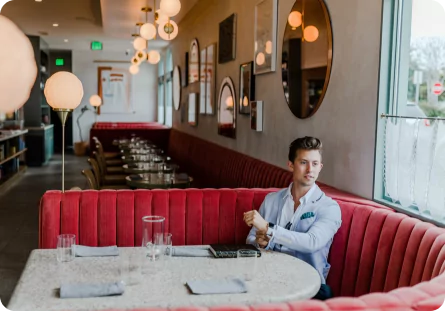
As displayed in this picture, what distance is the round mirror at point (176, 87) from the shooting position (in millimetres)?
12170

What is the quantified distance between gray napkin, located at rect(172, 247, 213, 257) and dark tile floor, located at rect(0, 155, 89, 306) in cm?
204

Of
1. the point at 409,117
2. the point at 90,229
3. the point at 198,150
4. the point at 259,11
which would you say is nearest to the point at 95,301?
the point at 90,229

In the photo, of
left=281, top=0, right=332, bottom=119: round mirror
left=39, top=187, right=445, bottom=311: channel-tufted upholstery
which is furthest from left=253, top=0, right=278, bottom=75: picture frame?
left=39, top=187, right=445, bottom=311: channel-tufted upholstery

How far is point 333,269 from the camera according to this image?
3158 millimetres

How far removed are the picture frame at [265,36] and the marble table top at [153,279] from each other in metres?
3.18

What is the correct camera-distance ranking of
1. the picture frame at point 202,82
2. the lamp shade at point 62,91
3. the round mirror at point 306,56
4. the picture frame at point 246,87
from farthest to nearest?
the picture frame at point 202,82
the picture frame at point 246,87
the round mirror at point 306,56
the lamp shade at point 62,91

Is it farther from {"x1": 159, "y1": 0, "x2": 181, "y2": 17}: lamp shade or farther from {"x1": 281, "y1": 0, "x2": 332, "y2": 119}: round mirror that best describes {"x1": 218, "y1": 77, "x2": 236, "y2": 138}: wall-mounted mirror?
{"x1": 159, "y1": 0, "x2": 181, "y2": 17}: lamp shade

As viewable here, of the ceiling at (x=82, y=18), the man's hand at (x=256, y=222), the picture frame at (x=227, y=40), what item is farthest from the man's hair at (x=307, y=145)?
the ceiling at (x=82, y=18)

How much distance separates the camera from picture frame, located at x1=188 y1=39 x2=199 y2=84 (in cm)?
977

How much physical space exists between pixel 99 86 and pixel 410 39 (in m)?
15.7

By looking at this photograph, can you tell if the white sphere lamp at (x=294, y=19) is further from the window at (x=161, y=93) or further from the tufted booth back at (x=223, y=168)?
the window at (x=161, y=93)

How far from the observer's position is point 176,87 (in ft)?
41.9

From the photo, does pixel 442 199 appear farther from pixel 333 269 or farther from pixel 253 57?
pixel 253 57

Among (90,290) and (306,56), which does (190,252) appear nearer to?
(90,290)
